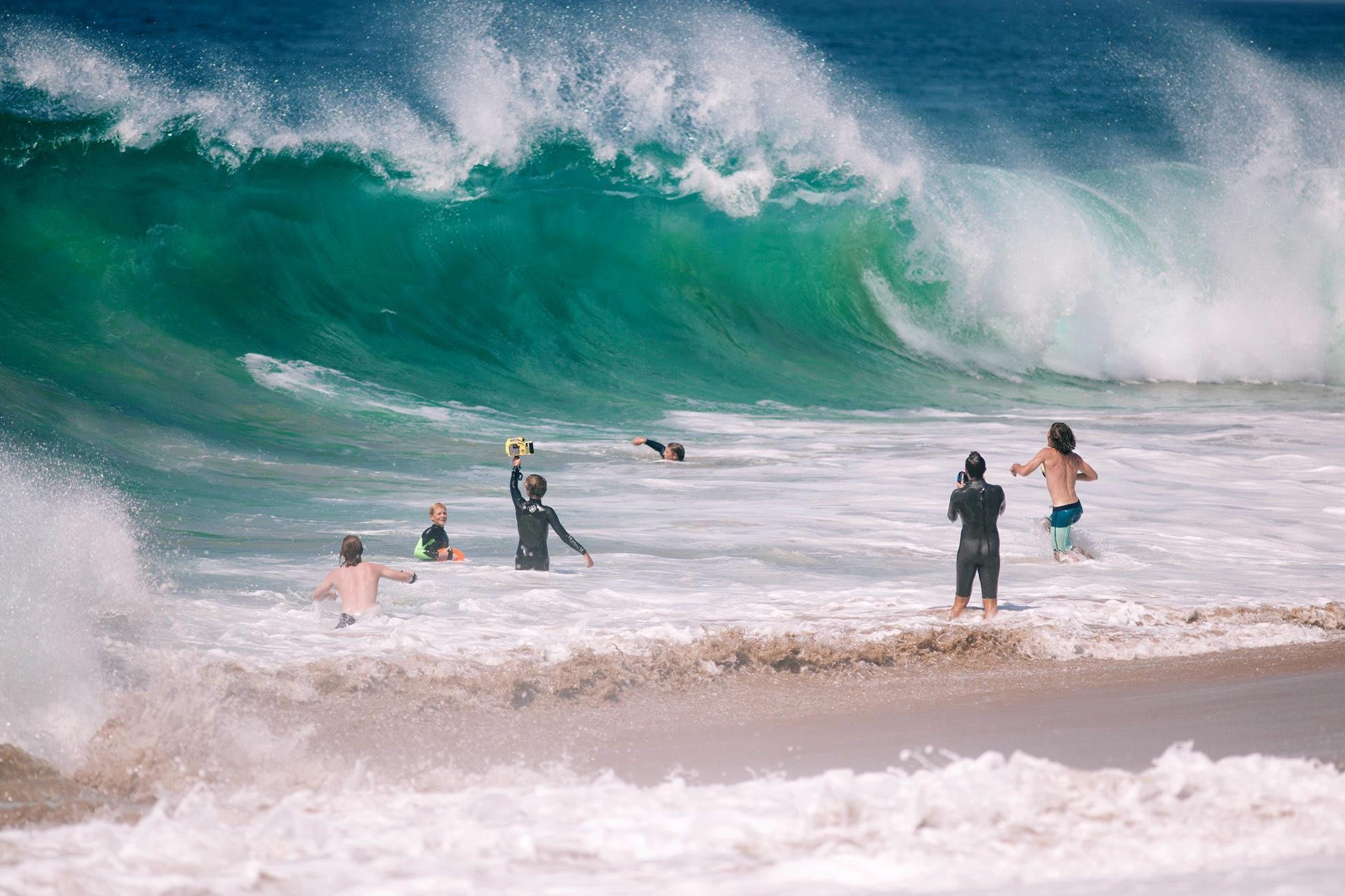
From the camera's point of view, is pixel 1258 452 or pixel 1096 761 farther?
pixel 1258 452

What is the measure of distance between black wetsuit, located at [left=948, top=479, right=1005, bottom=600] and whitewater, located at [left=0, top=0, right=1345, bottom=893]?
313mm

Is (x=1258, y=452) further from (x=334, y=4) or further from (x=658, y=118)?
(x=334, y=4)

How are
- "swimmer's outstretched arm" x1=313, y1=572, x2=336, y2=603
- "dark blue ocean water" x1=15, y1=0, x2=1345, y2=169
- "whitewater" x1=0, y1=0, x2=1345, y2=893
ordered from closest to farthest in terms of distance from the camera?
1. "whitewater" x1=0, y1=0, x2=1345, y2=893
2. "swimmer's outstretched arm" x1=313, y1=572, x2=336, y2=603
3. "dark blue ocean water" x1=15, y1=0, x2=1345, y2=169

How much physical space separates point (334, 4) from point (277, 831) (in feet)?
131

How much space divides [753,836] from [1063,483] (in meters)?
5.57

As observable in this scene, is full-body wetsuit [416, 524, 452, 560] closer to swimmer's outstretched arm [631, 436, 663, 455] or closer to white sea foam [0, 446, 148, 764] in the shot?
white sea foam [0, 446, 148, 764]

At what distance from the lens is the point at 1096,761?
451 centimetres

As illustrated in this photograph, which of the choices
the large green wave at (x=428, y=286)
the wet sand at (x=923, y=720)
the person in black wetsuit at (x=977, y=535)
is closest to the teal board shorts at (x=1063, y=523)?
the person in black wetsuit at (x=977, y=535)

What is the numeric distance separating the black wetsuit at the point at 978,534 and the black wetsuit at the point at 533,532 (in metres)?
2.23

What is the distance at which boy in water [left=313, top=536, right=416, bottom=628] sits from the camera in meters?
6.73

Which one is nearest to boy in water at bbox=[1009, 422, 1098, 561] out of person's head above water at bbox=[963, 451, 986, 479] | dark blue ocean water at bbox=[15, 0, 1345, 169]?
person's head above water at bbox=[963, 451, 986, 479]

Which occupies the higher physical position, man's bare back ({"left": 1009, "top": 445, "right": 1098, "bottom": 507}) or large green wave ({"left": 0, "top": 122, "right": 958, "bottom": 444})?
large green wave ({"left": 0, "top": 122, "right": 958, "bottom": 444})

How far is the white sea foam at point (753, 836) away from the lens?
10.9 feet

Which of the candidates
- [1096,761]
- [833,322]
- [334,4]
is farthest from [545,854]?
[334,4]
